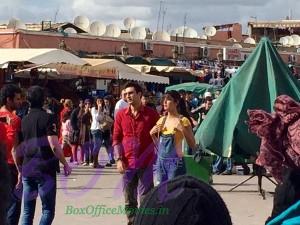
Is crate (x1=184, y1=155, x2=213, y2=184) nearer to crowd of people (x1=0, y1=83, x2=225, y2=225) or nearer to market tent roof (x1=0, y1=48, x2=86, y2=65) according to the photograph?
crowd of people (x1=0, y1=83, x2=225, y2=225)

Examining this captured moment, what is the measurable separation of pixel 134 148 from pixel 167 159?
91cm

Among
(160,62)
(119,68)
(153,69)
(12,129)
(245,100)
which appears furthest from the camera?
(160,62)

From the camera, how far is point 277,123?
3695 millimetres

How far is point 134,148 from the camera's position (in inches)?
312

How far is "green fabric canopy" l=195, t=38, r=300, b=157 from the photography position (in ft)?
37.0

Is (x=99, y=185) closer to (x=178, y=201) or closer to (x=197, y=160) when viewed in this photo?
(x=197, y=160)

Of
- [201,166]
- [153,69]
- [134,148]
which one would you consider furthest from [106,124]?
[153,69]

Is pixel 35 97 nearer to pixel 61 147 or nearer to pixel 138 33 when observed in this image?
pixel 61 147

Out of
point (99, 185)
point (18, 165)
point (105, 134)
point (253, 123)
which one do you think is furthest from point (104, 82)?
point (253, 123)

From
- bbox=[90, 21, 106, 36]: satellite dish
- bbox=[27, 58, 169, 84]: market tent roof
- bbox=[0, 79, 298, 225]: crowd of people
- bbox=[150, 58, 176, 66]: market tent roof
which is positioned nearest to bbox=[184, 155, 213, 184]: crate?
bbox=[0, 79, 298, 225]: crowd of people

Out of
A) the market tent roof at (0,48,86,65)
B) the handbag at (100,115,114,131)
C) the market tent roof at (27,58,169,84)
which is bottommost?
the handbag at (100,115,114,131)

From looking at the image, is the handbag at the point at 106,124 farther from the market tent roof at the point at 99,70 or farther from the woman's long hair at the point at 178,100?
the woman's long hair at the point at 178,100

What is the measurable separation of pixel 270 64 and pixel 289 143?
8510 millimetres

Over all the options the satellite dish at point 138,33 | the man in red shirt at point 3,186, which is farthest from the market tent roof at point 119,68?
the man in red shirt at point 3,186
